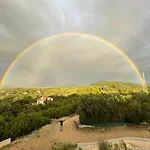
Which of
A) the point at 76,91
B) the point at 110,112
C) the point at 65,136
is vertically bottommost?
the point at 65,136

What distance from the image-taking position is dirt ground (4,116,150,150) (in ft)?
46.7

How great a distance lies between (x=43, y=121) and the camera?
21.8 m

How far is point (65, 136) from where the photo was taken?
54.7 ft

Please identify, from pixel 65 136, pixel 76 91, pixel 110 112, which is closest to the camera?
pixel 65 136

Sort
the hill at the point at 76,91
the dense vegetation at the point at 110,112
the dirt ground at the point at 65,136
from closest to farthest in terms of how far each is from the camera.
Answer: the dirt ground at the point at 65,136 < the dense vegetation at the point at 110,112 < the hill at the point at 76,91

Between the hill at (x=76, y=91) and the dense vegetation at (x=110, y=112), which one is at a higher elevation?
the hill at (x=76, y=91)

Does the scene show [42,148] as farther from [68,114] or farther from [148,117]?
[68,114]

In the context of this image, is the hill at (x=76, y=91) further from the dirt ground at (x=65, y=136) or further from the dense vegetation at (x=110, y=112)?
the dirt ground at (x=65, y=136)

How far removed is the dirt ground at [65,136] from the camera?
46.7ft

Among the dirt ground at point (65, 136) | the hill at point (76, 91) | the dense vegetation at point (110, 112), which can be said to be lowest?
the dirt ground at point (65, 136)

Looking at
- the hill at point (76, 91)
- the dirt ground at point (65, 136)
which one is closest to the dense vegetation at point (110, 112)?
the dirt ground at point (65, 136)

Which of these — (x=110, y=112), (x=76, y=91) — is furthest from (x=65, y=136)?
(x=76, y=91)

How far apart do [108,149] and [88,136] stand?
25.5 feet

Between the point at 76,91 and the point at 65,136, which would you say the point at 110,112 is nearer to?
the point at 65,136
